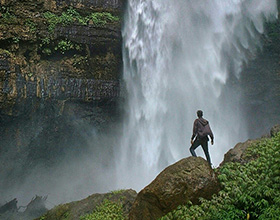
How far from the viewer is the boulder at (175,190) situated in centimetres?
418

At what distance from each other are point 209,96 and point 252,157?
Answer: 7.61 m

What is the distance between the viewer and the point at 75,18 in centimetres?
1109

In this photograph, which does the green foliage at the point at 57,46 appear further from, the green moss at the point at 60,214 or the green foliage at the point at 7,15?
the green moss at the point at 60,214

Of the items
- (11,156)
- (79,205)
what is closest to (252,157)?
(79,205)

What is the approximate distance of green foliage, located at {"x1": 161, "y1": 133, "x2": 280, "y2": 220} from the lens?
3604 millimetres

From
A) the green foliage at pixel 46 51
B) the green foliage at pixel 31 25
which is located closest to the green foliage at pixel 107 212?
the green foliage at pixel 46 51

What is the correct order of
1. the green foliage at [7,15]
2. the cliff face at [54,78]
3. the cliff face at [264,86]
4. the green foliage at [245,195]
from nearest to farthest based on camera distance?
the green foliage at [245,195] < the cliff face at [54,78] < the green foliage at [7,15] < the cliff face at [264,86]

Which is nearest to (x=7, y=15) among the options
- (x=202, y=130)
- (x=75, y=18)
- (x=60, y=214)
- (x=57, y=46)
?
(x=57, y=46)

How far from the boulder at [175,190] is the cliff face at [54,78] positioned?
7.19 m

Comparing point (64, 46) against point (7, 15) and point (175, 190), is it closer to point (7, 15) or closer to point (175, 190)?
point (7, 15)

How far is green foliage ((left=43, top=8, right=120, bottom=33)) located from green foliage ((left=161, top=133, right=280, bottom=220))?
9280 mm

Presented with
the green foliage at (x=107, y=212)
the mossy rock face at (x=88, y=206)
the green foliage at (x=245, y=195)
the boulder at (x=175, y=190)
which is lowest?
the green foliage at (x=245, y=195)

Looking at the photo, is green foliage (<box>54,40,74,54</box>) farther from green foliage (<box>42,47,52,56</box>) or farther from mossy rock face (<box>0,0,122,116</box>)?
green foliage (<box>42,47,52,56</box>)

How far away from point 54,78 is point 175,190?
320 inches
